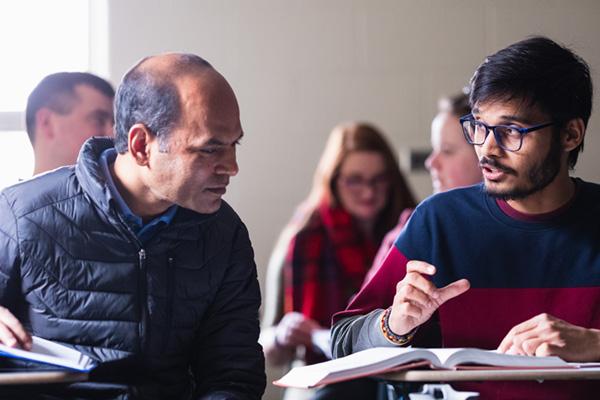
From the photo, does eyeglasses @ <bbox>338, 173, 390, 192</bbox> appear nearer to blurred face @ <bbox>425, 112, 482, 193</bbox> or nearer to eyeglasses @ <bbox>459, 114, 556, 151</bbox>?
blurred face @ <bbox>425, 112, 482, 193</bbox>

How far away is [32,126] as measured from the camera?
2.32m

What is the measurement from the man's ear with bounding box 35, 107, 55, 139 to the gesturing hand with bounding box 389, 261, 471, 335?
147 cm

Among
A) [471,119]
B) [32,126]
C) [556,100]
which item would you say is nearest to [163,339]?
[471,119]

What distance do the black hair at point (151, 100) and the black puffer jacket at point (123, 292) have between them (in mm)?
100

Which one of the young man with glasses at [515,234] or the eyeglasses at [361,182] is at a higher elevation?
the young man with glasses at [515,234]

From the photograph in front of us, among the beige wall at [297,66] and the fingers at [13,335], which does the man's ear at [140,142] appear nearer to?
the fingers at [13,335]

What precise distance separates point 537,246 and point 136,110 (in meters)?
0.83

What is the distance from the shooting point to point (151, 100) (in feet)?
4.60

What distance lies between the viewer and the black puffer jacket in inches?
51.3

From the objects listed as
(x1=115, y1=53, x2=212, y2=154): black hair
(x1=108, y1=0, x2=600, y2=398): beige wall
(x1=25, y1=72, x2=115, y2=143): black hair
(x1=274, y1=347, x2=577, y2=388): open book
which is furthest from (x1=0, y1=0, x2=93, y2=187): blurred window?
(x1=274, y1=347, x2=577, y2=388): open book

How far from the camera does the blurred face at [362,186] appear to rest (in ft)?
8.56

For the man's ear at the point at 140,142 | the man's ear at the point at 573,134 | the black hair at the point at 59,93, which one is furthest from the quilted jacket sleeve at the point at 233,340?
the black hair at the point at 59,93

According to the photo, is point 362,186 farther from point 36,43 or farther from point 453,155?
point 36,43

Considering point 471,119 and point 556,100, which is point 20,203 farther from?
point 556,100
